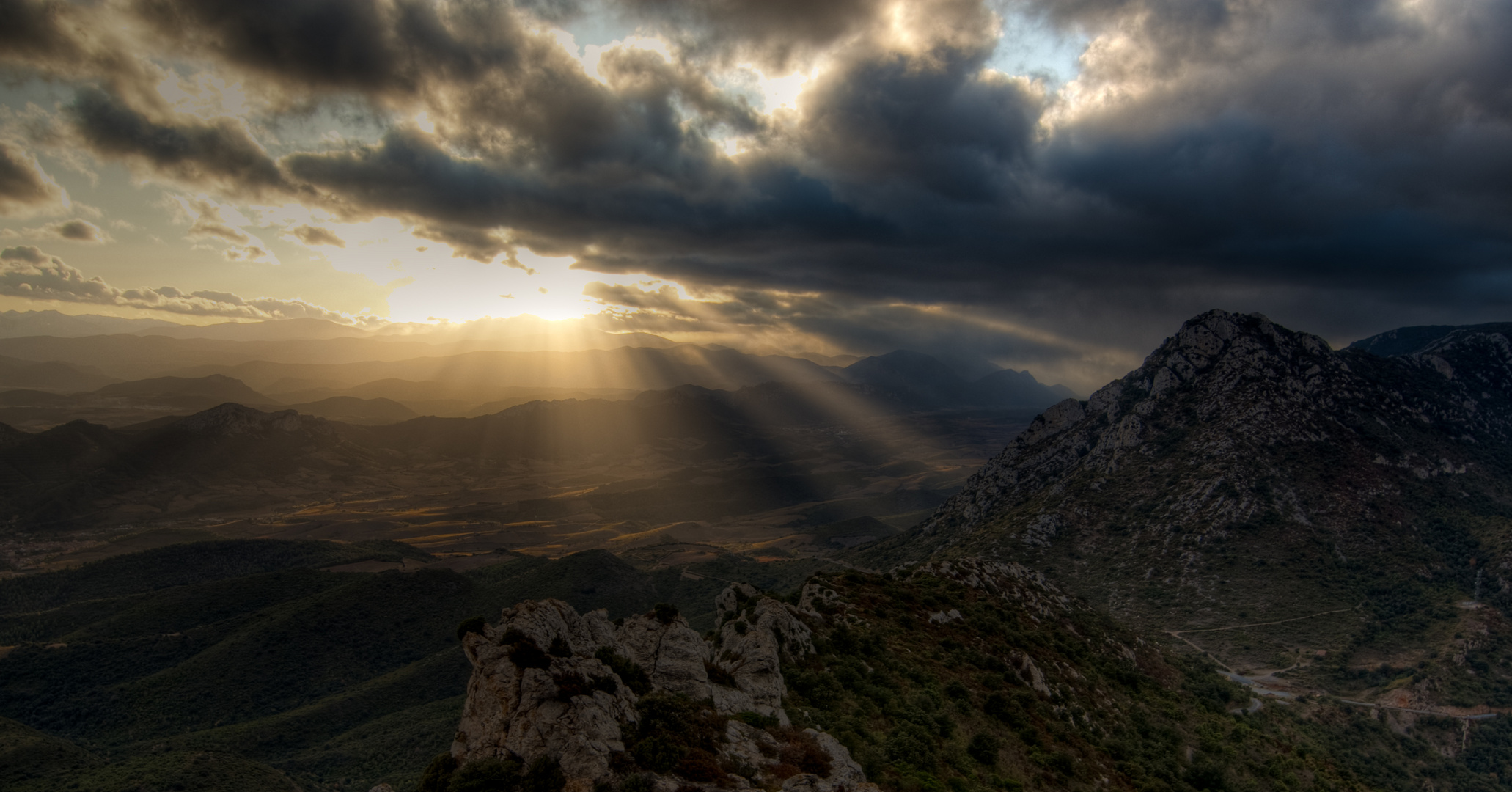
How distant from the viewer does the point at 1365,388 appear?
517 ft

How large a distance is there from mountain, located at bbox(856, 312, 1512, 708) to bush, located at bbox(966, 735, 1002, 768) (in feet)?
280

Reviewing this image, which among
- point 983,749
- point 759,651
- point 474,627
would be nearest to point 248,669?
point 474,627

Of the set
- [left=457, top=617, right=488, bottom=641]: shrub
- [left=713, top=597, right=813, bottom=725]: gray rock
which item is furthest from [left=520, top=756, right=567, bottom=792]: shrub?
[left=713, top=597, right=813, bottom=725]: gray rock

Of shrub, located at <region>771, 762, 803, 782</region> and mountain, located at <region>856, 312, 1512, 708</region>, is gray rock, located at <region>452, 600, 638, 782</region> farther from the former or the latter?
mountain, located at <region>856, 312, 1512, 708</region>

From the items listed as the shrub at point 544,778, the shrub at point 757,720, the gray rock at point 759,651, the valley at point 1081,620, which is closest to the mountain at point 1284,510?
the valley at point 1081,620

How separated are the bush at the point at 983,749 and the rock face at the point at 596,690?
10528mm

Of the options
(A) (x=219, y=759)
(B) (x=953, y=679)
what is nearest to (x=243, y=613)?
(A) (x=219, y=759)

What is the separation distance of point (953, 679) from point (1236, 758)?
24.1 m

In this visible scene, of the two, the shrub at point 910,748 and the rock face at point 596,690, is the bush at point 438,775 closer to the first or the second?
the rock face at point 596,690

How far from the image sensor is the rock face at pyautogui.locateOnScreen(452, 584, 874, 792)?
19734 mm

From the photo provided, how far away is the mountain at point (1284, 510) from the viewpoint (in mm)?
95750

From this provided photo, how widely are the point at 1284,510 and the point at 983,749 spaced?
135 meters

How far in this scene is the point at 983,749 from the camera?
103 ft

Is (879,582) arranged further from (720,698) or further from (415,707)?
(415,707)
